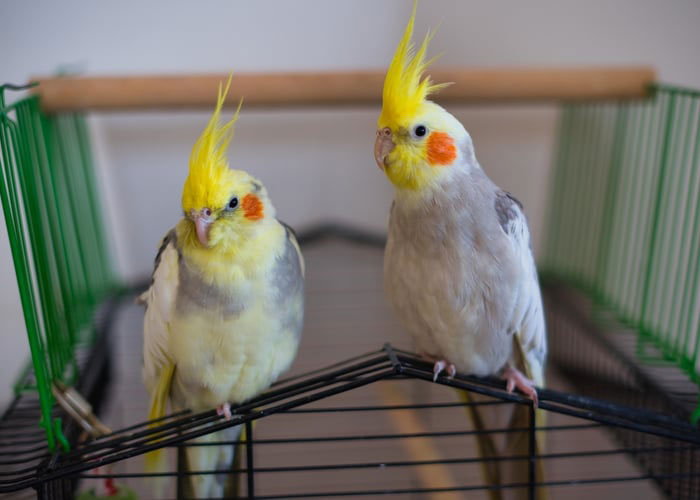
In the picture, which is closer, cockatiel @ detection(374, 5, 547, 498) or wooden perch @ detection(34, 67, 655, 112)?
cockatiel @ detection(374, 5, 547, 498)

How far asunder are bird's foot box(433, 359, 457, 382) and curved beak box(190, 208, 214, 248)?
36 centimetres

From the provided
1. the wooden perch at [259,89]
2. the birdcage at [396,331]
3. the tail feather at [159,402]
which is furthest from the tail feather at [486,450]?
the wooden perch at [259,89]

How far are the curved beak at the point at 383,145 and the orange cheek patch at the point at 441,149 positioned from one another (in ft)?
0.16

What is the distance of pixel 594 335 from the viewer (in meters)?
1.47

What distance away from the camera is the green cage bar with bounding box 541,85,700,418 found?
1431mm

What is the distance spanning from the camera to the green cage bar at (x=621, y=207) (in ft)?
4.69

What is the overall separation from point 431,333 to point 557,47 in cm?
103

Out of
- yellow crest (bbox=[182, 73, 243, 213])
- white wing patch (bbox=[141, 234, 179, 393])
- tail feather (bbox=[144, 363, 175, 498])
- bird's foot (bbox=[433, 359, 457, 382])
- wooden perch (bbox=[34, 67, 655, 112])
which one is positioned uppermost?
wooden perch (bbox=[34, 67, 655, 112])

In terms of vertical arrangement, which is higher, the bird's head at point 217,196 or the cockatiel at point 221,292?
the bird's head at point 217,196

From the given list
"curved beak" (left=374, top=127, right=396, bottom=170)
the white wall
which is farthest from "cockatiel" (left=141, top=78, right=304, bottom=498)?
the white wall

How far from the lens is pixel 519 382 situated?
0.96m

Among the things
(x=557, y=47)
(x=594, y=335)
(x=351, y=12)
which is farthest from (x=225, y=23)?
(x=594, y=335)

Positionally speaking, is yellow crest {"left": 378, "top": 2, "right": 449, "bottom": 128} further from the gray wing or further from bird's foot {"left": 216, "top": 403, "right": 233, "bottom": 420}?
bird's foot {"left": 216, "top": 403, "right": 233, "bottom": 420}

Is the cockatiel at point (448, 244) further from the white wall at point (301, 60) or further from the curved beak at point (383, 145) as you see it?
the white wall at point (301, 60)
